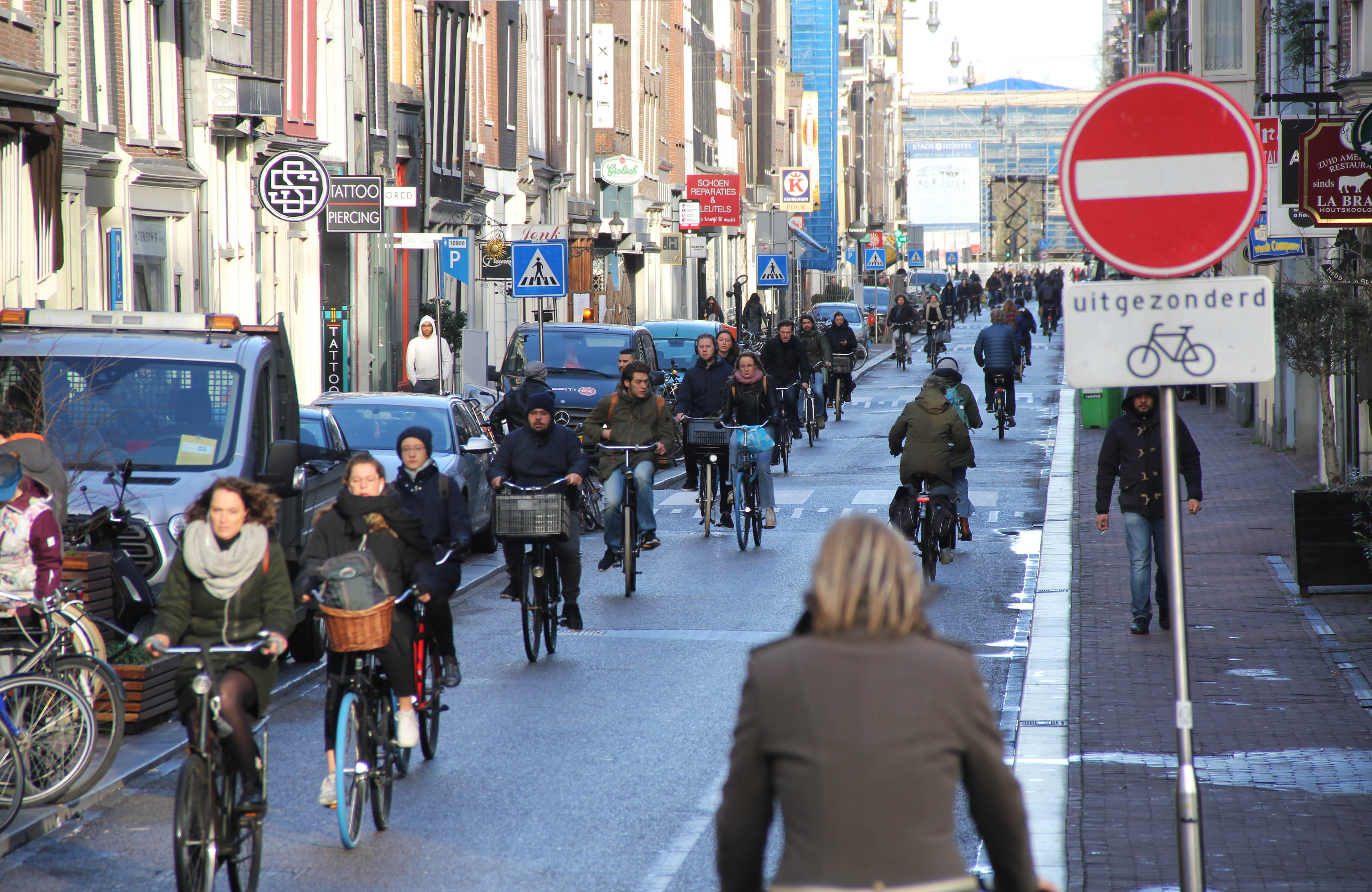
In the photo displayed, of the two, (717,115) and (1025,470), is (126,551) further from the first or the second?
(717,115)

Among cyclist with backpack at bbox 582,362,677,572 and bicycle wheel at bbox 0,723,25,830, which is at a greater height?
cyclist with backpack at bbox 582,362,677,572

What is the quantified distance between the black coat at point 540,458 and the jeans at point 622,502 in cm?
221

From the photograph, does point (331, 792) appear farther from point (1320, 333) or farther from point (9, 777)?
point (1320, 333)

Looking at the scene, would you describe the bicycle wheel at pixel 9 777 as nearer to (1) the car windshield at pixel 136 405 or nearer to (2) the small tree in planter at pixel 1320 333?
(1) the car windshield at pixel 136 405

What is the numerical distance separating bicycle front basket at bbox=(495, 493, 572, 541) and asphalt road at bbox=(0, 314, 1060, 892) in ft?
2.71

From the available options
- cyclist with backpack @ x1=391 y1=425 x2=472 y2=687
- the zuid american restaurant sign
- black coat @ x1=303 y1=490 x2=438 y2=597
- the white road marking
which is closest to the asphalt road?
cyclist with backpack @ x1=391 y1=425 x2=472 y2=687

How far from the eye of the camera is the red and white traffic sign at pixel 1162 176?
5305 millimetres

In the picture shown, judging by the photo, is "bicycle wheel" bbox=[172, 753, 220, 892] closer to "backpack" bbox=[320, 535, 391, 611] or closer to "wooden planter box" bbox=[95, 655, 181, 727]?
"backpack" bbox=[320, 535, 391, 611]

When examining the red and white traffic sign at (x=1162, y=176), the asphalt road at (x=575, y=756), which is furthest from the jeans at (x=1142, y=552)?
the red and white traffic sign at (x=1162, y=176)

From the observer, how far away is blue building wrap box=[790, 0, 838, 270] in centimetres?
10431

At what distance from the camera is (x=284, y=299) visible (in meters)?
30.4

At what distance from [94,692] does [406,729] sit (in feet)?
4.59

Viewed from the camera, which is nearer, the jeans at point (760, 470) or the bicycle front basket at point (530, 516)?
the bicycle front basket at point (530, 516)

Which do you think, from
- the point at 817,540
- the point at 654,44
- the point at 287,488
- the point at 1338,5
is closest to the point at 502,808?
the point at 287,488
